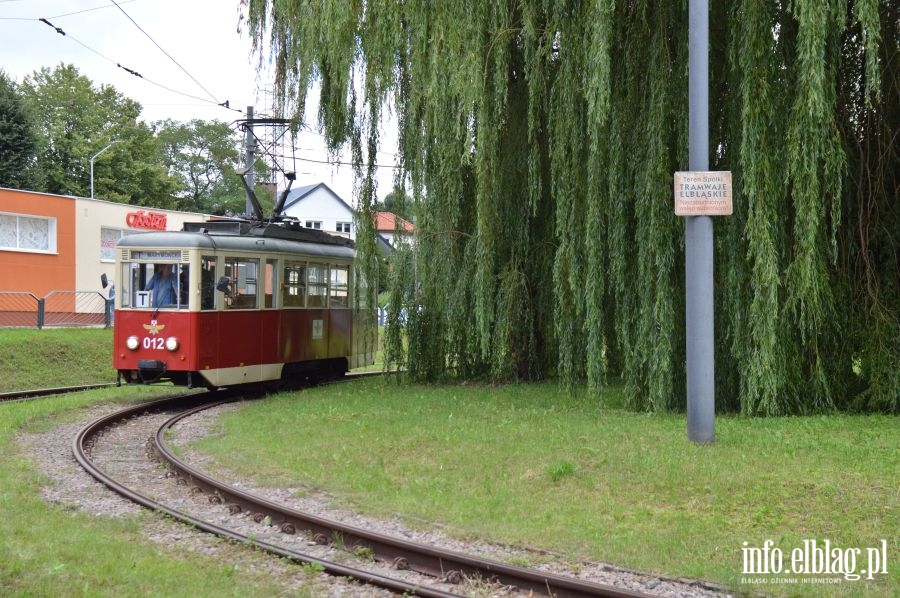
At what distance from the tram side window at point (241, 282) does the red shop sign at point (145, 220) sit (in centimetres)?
2172

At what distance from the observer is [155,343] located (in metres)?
14.9

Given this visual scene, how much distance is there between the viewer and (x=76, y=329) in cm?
2620

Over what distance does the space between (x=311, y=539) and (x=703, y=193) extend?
5.59 metres

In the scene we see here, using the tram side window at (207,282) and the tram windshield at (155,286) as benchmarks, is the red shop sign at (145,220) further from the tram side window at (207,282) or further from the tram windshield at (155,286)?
the tram side window at (207,282)

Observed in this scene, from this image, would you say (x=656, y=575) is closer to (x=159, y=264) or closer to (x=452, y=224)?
(x=452, y=224)

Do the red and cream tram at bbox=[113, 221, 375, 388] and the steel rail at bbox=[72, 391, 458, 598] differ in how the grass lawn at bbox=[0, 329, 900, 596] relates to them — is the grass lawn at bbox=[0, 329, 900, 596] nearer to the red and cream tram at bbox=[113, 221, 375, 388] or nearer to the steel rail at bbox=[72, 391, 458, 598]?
the steel rail at bbox=[72, 391, 458, 598]

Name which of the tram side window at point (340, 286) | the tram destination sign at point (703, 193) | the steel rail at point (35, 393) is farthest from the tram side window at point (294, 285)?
the tram destination sign at point (703, 193)

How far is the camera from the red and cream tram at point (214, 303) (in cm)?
1476

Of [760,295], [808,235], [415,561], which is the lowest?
[415,561]

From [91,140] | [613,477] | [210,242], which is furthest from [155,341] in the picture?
[91,140]

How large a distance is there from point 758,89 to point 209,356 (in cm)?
960

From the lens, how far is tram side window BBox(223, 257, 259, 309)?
15258mm

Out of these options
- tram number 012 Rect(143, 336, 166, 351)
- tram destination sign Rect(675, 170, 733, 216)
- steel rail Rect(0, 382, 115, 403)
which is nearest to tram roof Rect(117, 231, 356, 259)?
tram number 012 Rect(143, 336, 166, 351)

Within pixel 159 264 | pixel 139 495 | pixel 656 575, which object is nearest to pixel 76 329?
pixel 159 264
